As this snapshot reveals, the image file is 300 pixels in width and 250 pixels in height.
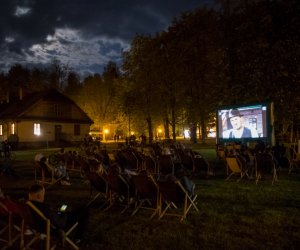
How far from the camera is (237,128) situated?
22703 millimetres

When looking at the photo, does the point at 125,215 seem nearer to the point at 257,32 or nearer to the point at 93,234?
the point at 93,234

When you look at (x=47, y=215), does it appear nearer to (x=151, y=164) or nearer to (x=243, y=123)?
(x=151, y=164)

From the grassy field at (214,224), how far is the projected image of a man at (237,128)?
1095cm

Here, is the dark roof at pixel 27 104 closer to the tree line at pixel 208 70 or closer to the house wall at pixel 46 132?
the house wall at pixel 46 132

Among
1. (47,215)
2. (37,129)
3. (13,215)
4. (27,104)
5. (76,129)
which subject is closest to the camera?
(47,215)

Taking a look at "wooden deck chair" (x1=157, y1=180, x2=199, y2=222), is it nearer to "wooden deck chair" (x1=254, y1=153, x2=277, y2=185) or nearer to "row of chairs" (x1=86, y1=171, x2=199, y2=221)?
"row of chairs" (x1=86, y1=171, x2=199, y2=221)

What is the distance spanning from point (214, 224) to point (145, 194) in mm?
1574

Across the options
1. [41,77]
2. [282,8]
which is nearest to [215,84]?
[282,8]

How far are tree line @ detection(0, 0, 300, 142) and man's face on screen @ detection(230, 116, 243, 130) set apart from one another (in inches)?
202

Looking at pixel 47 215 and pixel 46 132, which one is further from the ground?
pixel 46 132

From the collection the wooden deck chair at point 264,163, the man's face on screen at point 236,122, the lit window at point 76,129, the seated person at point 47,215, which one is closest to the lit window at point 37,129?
the lit window at point 76,129

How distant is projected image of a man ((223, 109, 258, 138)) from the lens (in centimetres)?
2175

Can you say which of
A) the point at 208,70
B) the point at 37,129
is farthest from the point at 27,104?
the point at 208,70

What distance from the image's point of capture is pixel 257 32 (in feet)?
89.6
